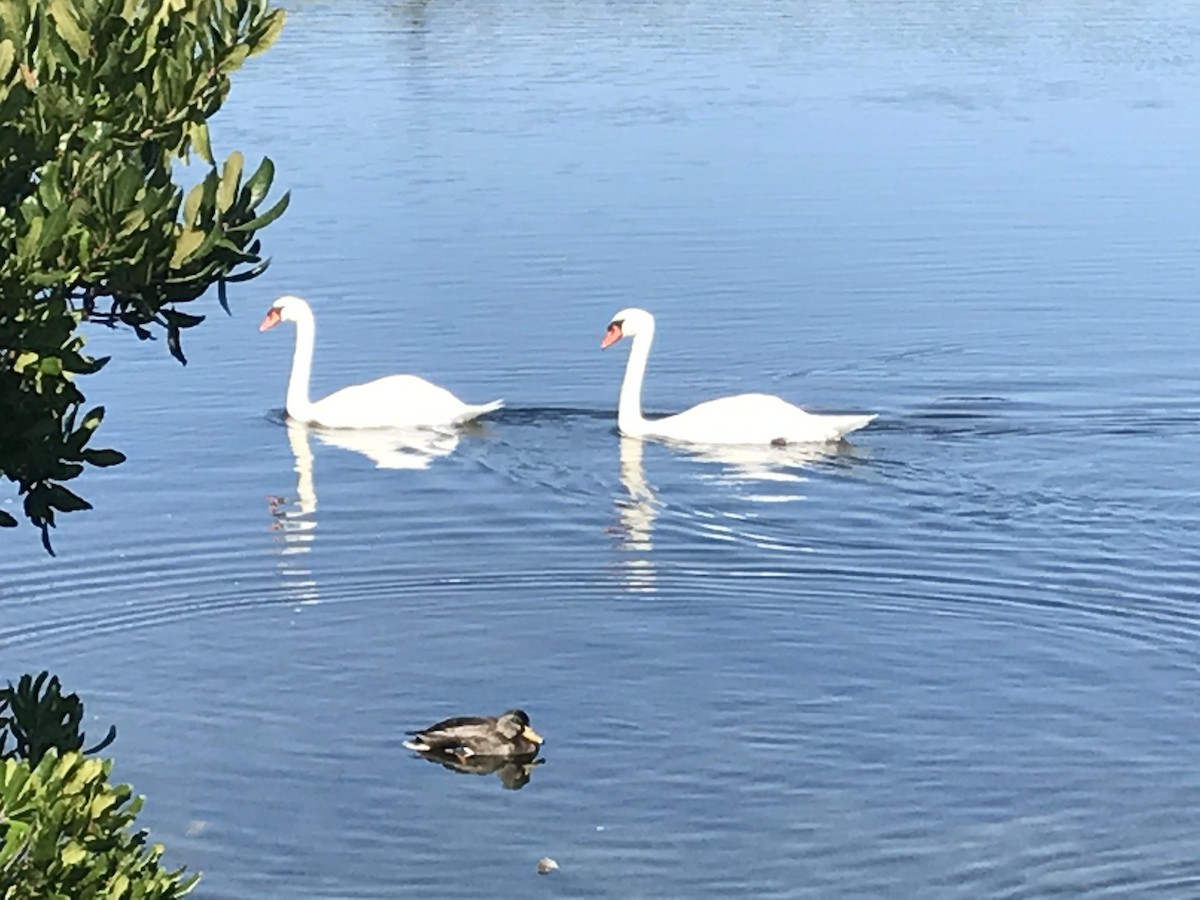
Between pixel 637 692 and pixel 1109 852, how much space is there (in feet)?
9.81

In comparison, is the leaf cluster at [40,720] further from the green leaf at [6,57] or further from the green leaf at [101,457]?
the green leaf at [6,57]

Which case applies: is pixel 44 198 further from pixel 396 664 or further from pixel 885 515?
pixel 885 515

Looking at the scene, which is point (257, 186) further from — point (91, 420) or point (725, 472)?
point (725, 472)

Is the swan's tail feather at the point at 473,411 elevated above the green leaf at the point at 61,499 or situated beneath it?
situated beneath

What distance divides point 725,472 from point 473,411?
2.01m

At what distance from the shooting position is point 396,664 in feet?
45.2

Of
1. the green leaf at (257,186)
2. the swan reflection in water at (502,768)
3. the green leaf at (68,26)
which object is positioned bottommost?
the swan reflection in water at (502,768)

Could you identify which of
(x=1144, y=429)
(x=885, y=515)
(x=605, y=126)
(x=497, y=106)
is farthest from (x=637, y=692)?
(x=497, y=106)

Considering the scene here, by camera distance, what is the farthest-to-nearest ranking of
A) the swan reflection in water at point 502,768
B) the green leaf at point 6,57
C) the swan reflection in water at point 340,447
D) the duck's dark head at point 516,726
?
1. the swan reflection in water at point 340,447
2. the duck's dark head at point 516,726
3. the swan reflection in water at point 502,768
4. the green leaf at point 6,57

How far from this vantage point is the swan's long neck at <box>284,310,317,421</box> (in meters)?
Result: 19.7

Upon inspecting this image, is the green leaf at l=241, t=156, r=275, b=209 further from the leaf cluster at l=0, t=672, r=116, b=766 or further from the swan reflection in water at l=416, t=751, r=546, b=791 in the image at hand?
the swan reflection in water at l=416, t=751, r=546, b=791

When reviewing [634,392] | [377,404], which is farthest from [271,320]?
[634,392]

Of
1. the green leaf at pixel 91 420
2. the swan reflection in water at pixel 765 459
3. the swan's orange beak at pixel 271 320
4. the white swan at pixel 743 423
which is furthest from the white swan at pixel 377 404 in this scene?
the green leaf at pixel 91 420

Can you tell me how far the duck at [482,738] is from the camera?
472 inches
